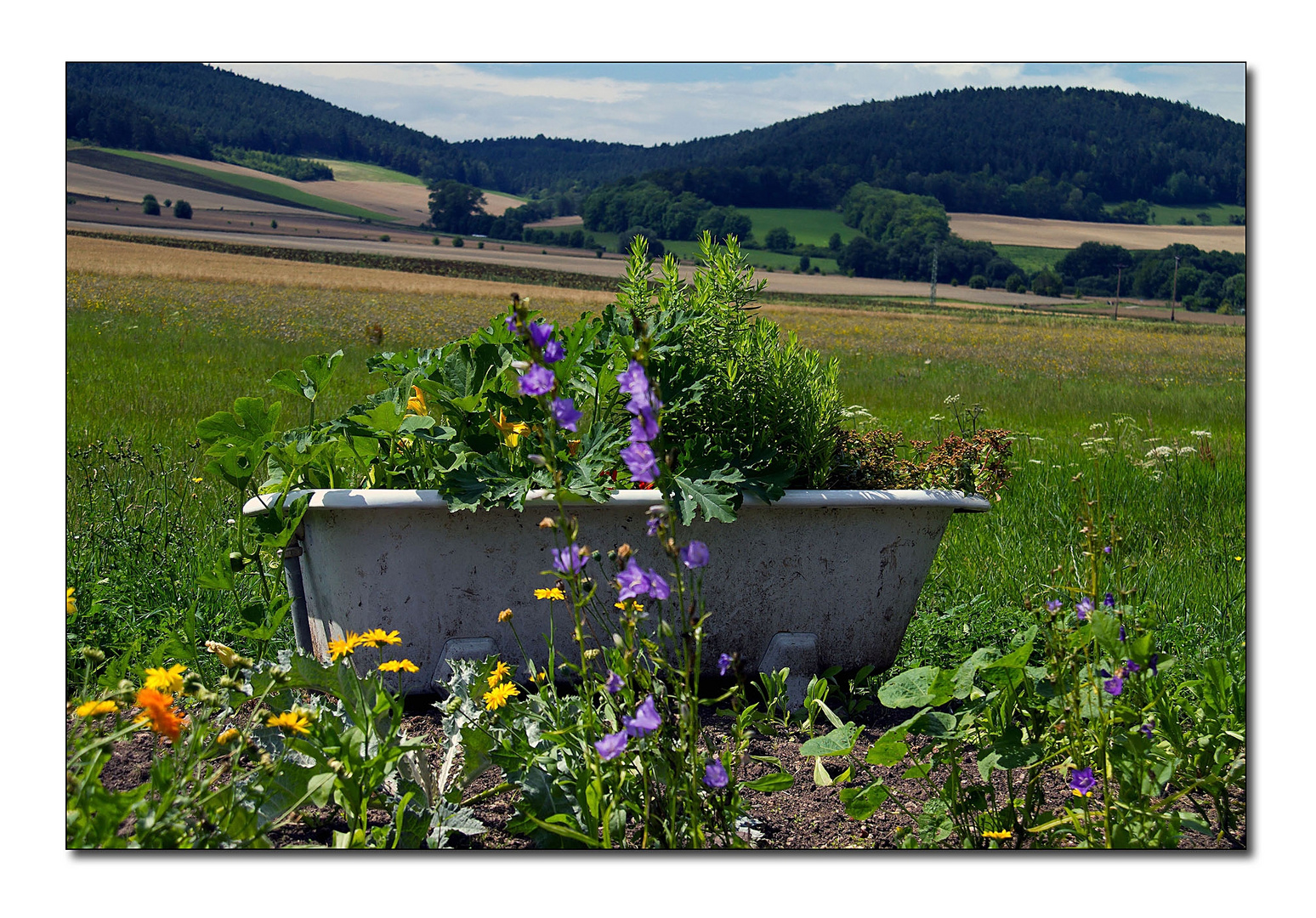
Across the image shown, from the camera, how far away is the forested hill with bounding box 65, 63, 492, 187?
6.28ft

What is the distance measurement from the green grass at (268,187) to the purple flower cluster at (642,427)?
188 centimetres

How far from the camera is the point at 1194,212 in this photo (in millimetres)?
3158

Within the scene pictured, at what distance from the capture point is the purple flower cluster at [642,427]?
109cm

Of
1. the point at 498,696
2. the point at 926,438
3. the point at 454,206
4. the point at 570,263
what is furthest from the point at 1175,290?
the point at 498,696

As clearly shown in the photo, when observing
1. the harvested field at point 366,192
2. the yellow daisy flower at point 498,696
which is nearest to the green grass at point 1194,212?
the yellow daisy flower at point 498,696

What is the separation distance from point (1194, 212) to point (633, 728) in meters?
3.01

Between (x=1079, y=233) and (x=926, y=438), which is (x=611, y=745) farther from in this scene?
(x=1079, y=233)

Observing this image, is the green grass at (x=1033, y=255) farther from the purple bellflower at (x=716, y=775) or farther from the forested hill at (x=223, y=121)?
the purple bellflower at (x=716, y=775)

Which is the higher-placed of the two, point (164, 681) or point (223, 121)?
point (223, 121)

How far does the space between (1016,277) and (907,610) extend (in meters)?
9.99

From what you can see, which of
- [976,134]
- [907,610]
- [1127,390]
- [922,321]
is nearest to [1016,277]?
[922,321]

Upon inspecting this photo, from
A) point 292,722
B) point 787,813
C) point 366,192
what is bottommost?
point 787,813

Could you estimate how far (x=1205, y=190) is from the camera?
2324mm
